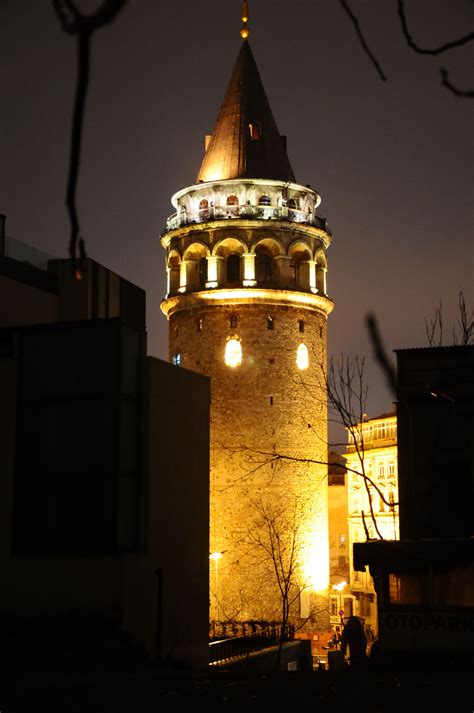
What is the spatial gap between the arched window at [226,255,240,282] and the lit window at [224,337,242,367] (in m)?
3.12

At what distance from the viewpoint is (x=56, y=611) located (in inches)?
909

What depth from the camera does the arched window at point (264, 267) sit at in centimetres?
4844

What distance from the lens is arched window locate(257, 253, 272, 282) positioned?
48.4 metres

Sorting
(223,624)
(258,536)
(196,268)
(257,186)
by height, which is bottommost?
(223,624)

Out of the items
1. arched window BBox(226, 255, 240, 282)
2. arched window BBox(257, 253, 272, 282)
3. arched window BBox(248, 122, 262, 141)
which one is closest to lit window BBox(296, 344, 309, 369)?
arched window BBox(257, 253, 272, 282)

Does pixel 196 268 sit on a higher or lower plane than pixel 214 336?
higher

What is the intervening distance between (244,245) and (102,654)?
2937 cm

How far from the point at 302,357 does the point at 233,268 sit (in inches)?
205

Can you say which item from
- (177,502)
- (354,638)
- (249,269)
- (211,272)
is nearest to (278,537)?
(249,269)

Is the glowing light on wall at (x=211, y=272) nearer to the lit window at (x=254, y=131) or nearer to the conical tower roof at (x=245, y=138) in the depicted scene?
the conical tower roof at (x=245, y=138)

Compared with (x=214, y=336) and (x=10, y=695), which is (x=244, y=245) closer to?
(x=214, y=336)

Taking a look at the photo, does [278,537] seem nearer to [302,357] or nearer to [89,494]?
[302,357]

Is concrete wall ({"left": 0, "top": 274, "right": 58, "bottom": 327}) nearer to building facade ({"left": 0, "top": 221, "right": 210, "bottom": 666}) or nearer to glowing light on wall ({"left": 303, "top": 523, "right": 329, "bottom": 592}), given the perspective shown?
building facade ({"left": 0, "top": 221, "right": 210, "bottom": 666})

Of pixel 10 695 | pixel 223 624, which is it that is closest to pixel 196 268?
pixel 223 624
